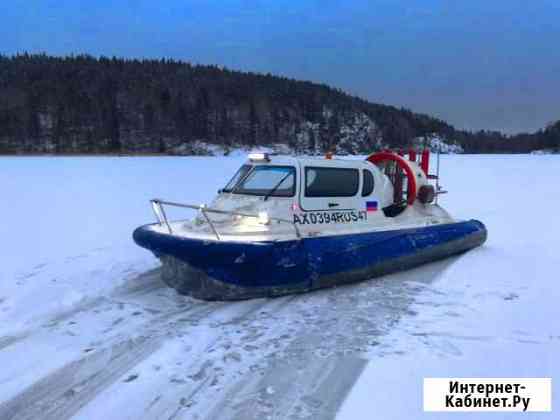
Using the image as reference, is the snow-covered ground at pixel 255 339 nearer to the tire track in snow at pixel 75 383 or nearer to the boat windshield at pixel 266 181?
the tire track in snow at pixel 75 383

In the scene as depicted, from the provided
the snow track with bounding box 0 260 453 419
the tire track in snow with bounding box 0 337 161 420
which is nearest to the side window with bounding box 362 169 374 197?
the snow track with bounding box 0 260 453 419

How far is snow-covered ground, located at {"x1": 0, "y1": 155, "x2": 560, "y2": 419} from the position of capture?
10.4 feet

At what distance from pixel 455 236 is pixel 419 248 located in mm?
1002

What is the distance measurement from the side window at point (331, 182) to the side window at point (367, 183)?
14cm

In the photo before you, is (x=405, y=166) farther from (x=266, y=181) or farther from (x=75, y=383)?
(x=75, y=383)

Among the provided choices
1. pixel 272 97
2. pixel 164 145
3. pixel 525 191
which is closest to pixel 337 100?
pixel 272 97

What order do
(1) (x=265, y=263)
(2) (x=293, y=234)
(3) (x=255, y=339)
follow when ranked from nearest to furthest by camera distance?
(3) (x=255, y=339), (1) (x=265, y=263), (2) (x=293, y=234)

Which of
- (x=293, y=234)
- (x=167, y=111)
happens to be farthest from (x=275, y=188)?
(x=167, y=111)

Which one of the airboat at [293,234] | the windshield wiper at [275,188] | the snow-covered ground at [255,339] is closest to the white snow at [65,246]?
the snow-covered ground at [255,339]

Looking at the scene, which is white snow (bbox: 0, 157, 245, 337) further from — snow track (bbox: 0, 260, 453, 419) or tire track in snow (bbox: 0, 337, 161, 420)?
tire track in snow (bbox: 0, 337, 161, 420)

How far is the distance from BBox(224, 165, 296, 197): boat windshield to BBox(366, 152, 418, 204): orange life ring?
240 cm

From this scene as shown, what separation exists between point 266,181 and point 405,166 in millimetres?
2634

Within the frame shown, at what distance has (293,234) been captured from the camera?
5.43 meters

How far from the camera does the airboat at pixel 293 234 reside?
16.5 ft
